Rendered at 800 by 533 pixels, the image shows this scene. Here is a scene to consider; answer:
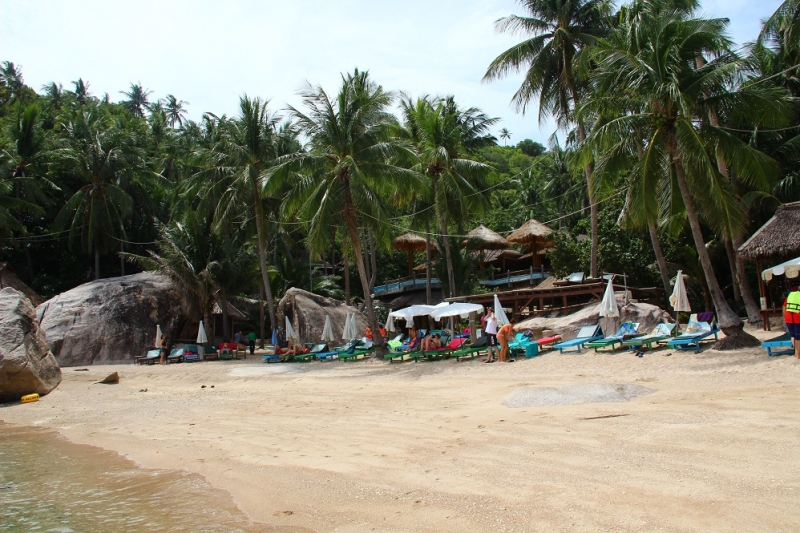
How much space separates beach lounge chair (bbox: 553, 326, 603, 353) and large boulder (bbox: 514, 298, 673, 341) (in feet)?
2.47

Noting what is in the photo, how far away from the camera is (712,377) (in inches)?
400

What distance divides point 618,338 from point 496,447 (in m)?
8.83

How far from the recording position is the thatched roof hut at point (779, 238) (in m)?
15.4

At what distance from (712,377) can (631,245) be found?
15.3 metres

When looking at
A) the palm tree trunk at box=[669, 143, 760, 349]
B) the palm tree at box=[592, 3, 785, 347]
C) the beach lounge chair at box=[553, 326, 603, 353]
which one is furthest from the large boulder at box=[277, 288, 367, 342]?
the palm tree trunk at box=[669, 143, 760, 349]

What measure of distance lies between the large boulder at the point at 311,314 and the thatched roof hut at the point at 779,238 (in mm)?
14792

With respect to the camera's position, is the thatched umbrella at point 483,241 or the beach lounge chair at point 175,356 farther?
the thatched umbrella at point 483,241

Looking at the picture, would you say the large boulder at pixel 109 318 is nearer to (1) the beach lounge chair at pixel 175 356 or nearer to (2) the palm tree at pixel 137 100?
(1) the beach lounge chair at pixel 175 356

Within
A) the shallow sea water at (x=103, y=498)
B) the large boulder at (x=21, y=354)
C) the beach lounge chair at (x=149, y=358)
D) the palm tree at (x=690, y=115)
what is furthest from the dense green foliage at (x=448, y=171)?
the shallow sea water at (x=103, y=498)

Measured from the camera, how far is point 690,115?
13180 mm

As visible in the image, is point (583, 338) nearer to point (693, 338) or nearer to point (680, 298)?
point (680, 298)

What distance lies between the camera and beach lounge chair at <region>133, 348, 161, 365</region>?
23.8m

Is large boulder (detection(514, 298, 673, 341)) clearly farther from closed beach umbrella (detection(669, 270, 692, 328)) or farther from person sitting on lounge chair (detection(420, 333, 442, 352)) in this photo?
person sitting on lounge chair (detection(420, 333, 442, 352))

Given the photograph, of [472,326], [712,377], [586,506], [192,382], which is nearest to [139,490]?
[586,506]
